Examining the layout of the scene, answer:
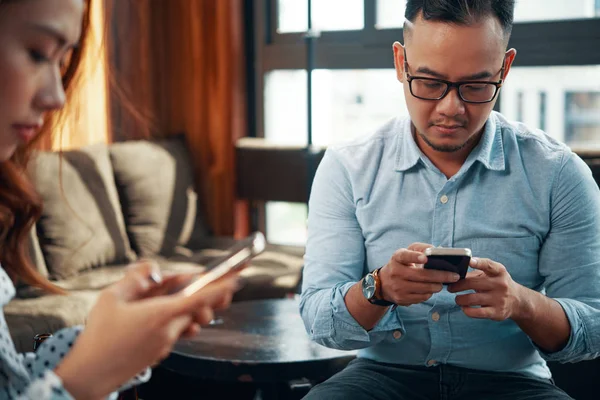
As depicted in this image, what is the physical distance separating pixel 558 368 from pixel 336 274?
130cm

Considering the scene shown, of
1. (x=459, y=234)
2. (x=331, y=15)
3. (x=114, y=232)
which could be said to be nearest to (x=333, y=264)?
(x=459, y=234)

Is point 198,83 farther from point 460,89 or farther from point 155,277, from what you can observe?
point 155,277

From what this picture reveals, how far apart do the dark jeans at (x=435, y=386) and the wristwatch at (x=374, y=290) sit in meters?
0.21

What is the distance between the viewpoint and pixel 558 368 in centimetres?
269

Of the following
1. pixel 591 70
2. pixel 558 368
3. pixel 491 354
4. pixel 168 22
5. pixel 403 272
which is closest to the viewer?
pixel 403 272

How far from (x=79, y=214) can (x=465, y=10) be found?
6.79 ft

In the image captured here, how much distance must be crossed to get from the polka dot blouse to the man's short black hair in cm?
101

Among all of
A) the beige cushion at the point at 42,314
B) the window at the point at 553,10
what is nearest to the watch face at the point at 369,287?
the beige cushion at the point at 42,314

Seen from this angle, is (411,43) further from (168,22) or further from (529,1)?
(168,22)

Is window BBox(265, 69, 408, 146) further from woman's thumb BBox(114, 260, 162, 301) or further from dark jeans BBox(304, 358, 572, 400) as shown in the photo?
woman's thumb BBox(114, 260, 162, 301)

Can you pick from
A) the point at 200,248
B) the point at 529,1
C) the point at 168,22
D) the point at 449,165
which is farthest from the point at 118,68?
the point at 449,165

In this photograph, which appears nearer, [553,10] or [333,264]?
[333,264]

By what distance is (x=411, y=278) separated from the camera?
149 centimetres

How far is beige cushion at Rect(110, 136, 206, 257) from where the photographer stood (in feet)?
11.9
